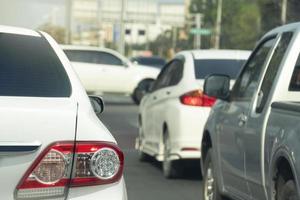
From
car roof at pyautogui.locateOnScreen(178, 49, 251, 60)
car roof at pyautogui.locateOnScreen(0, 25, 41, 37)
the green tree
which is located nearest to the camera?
car roof at pyautogui.locateOnScreen(0, 25, 41, 37)

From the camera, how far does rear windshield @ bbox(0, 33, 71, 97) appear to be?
4.38 metres

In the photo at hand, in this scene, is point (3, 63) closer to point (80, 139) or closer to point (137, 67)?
point (80, 139)

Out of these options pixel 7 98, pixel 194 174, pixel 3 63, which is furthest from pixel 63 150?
pixel 194 174

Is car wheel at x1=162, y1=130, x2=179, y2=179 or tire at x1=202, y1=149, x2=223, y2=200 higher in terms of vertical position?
tire at x1=202, y1=149, x2=223, y2=200

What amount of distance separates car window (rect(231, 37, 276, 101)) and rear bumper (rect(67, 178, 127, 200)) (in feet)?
8.99

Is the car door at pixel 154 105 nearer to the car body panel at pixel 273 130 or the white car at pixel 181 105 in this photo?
the white car at pixel 181 105

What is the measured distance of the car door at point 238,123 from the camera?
6578 mm

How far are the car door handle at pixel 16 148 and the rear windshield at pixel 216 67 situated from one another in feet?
21.8

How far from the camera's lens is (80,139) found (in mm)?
4012

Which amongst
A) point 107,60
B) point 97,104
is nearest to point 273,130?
point 97,104

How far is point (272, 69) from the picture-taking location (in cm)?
630

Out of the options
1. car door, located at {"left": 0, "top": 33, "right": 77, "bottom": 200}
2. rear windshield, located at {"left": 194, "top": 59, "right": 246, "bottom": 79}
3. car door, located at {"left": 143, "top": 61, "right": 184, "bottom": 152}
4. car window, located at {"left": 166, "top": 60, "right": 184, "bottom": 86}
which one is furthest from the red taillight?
car door, located at {"left": 0, "top": 33, "right": 77, "bottom": 200}

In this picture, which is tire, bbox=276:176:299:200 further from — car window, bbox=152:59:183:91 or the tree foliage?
the tree foliage

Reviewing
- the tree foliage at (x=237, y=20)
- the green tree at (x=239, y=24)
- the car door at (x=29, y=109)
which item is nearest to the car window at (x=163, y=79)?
the car door at (x=29, y=109)
